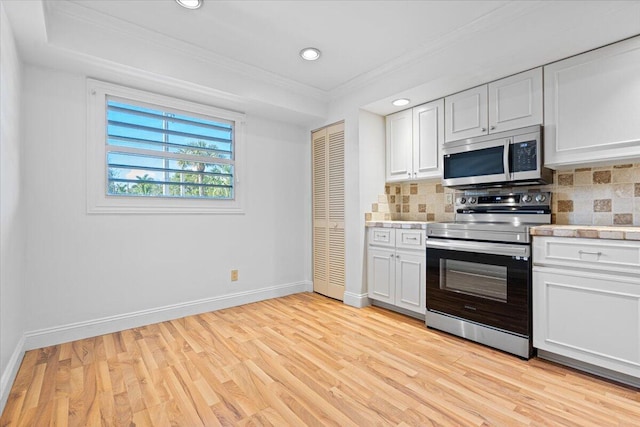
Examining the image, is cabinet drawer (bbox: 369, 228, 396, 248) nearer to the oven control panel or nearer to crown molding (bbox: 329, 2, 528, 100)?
the oven control panel

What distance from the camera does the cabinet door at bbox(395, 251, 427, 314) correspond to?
2846mm

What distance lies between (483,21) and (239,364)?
2.92 metres

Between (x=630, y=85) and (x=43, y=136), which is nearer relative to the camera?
(x=630, y=85)

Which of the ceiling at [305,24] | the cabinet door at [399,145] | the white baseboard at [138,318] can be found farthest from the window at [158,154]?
the cabinet door at [399,145]

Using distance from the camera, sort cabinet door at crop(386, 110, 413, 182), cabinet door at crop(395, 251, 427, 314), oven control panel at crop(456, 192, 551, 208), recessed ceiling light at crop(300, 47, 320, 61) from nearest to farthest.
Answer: oven control panel at crop(456, 192, 551, 208)
recessed ceiling light at crop(300, 47, 320, 61)
cabinet door at crop(395, 251, 427, 314)
cabinet door at crop(386, 110, 413, 182)

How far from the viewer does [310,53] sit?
2.76 meters

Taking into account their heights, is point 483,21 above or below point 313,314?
above

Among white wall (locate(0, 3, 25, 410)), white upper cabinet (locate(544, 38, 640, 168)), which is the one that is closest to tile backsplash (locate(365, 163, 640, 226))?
white upper cabinet (locate(544, 38, 640, 168))

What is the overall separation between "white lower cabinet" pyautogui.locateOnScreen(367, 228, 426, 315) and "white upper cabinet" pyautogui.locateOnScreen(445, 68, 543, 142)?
1.00 m

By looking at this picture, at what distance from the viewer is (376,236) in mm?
3275

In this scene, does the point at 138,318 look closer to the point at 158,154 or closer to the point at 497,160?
the point at 158,154

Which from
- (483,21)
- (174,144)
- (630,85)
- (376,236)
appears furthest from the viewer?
(376,236)

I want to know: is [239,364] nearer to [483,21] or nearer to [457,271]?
[457,271]

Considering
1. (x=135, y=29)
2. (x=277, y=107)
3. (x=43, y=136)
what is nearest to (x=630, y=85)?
(x=277, y=107)
